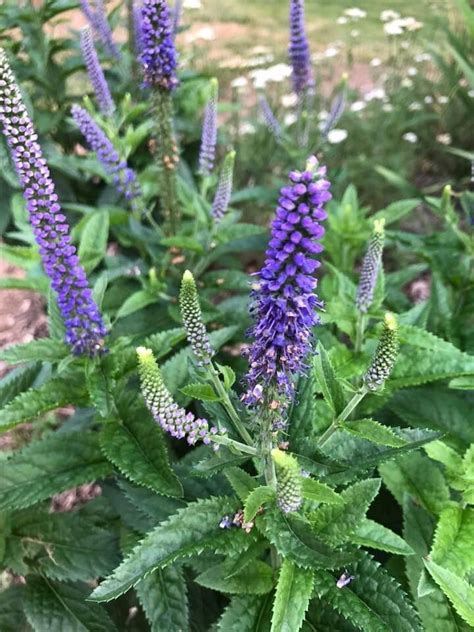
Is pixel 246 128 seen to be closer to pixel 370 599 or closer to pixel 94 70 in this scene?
pixel 94 70

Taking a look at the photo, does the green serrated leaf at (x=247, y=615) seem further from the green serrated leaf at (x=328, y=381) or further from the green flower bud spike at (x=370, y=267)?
the green flower bud spike at (x=370, y=267)

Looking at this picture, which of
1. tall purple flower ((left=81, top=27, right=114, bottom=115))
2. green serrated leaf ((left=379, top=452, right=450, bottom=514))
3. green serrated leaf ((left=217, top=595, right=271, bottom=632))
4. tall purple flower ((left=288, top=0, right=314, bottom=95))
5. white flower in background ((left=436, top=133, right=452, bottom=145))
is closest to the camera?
green serrated leaf ((left=217, top=595, right=271, bottom=632))

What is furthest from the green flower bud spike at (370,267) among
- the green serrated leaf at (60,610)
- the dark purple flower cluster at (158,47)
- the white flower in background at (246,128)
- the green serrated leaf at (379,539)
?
the white flower in background at (246,128)

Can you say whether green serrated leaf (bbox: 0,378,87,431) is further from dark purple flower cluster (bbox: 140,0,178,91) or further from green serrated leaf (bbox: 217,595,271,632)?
dark purple flower cluster (bbox: 140,0,178,91)

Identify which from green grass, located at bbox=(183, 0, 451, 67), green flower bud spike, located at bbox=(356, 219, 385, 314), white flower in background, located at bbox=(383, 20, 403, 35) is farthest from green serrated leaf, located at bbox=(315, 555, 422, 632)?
green grass, located at bbox=(183, 0, 451, 67)

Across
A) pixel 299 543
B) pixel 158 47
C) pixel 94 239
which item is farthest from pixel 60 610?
pixel 158 47

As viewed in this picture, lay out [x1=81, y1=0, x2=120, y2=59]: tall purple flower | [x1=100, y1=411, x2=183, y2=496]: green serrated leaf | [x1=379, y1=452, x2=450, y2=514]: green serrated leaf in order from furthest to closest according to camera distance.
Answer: [x1=81, y1=0, x2=120, y2=59]: tall purple flower → [x1=379, y1=452, x2=450, y2=514]: green serrated leaf → [x1=100, y1=411, x2=183, y2=496]: green serrated leaf

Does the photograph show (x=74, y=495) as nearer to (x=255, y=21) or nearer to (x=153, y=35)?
(x=153, y=35)
